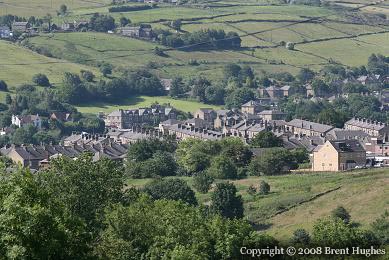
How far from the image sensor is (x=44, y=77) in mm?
164375

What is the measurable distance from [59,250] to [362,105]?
429ft

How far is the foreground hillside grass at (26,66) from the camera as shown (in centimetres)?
16600

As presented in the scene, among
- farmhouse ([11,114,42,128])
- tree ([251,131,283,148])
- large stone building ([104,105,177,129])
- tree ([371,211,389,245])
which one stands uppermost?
tree ([371,211,389,245])

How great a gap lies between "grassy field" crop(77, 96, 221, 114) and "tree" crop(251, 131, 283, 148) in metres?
51.0

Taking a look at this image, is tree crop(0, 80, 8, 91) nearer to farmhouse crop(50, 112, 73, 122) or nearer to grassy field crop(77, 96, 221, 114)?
grassy field crop(77, 96, 221, 114)

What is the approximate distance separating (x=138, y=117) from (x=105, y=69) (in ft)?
74.2

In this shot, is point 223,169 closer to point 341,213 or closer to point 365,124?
point 341,213

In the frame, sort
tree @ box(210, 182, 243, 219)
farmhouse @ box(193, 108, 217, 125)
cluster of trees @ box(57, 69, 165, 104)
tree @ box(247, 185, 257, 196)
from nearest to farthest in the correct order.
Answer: tree @ box(210, 182, 243, 219)
tree @ box(247, 185, 257, 196)
farmhouse @ box(193, 108, 217, 125)
cluster of trees @ box(57, 69, 165, 104)

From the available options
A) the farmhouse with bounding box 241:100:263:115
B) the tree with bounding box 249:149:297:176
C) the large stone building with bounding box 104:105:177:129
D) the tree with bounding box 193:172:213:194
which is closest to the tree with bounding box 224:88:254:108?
the farmhouse with bounding box 241:100:263:115

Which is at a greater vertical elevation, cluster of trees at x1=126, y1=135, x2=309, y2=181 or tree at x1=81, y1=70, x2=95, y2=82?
cluster of trees at x1=126, y1=135, x2=309, y2=181

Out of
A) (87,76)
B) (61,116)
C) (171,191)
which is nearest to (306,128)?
(61,116)

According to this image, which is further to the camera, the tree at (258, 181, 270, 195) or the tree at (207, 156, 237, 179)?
the tree at (207, 156, 237, 179)

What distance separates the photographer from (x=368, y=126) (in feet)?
438

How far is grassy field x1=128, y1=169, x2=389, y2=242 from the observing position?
73.6 metres
